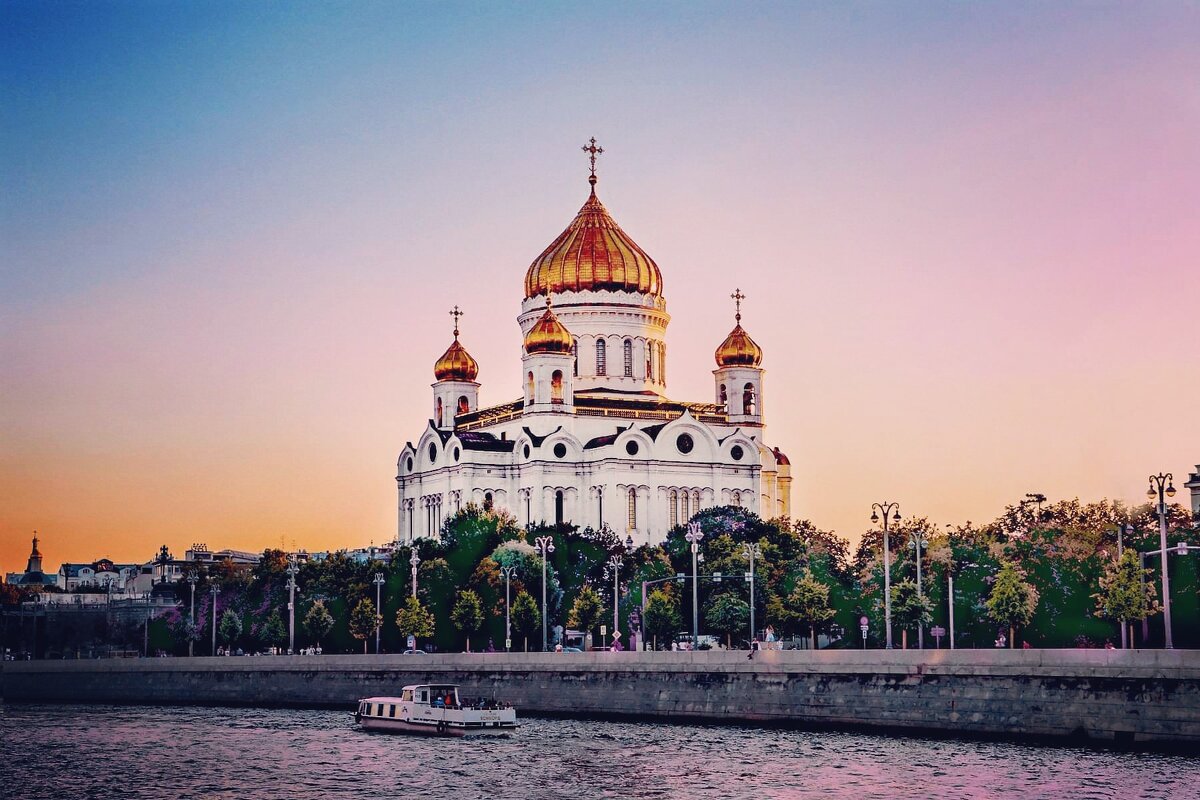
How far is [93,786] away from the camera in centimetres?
5338

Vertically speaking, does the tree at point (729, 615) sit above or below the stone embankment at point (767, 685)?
above

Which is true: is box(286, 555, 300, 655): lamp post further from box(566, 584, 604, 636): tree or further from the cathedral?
the cathedral

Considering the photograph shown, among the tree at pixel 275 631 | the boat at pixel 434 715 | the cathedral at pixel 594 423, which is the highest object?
the cathedral at pixel 594 423

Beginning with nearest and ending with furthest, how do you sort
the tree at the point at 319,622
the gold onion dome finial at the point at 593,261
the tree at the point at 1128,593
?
the tree at the point at 1128,593
the tree at the point at 319,622
the gold onion dome finial at the point at 593,261

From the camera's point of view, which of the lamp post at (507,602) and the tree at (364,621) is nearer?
the lamp post at (507,602)

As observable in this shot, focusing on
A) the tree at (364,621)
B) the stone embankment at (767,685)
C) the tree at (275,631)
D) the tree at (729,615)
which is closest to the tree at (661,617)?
the tree at (729,615)

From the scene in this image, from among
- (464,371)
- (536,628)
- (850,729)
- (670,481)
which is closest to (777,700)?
(850,729)

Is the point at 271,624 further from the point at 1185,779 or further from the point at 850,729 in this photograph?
the point at 1185,779

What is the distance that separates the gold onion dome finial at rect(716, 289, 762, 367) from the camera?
4732 inches

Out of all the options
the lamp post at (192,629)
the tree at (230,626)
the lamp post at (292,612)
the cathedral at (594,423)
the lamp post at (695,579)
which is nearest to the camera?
the lamp post at (695,579)

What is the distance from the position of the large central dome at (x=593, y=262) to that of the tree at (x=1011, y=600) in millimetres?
50644

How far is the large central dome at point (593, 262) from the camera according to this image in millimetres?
120812

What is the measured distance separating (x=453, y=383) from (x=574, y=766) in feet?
230

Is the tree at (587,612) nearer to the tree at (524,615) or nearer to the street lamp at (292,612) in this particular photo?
the tree at (524,615)
